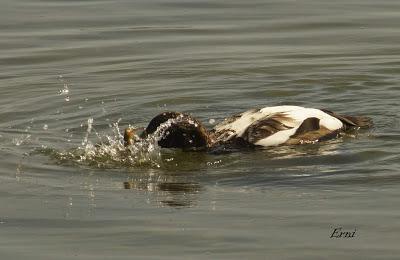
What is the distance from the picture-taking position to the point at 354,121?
417 inches

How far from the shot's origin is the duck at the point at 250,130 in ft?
32.9

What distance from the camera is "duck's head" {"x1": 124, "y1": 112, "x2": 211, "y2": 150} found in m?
10.0

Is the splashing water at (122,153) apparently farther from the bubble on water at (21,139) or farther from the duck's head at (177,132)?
the bubble on water at (21,139)

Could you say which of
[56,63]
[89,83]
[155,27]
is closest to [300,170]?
[89,83]

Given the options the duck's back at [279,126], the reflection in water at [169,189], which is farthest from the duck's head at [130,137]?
the reflection in water at [169,189]

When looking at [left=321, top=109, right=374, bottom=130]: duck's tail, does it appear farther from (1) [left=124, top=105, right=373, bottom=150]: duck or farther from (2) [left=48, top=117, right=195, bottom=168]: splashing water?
(2) [left=48, top=117, right=195, bottom=168]: splashing water

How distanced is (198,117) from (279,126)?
4.94 ft

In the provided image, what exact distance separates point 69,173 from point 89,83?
3.59 metres

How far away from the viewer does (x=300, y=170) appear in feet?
30.5

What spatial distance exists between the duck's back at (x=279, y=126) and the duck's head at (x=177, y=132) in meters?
0.18

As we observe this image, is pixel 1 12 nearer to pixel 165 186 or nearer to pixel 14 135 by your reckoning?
pixel 14 135

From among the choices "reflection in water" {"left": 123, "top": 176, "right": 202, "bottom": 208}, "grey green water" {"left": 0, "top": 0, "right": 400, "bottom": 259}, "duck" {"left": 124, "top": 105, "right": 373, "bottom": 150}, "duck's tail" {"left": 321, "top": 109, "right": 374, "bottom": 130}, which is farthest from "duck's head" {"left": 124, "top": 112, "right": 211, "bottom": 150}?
"duck's tail" {"left": 321, "top": 109, "right": 374, "bottom": 130}

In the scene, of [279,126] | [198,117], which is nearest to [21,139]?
[198,117]

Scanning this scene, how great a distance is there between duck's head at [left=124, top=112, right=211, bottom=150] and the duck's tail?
1.22 meters
